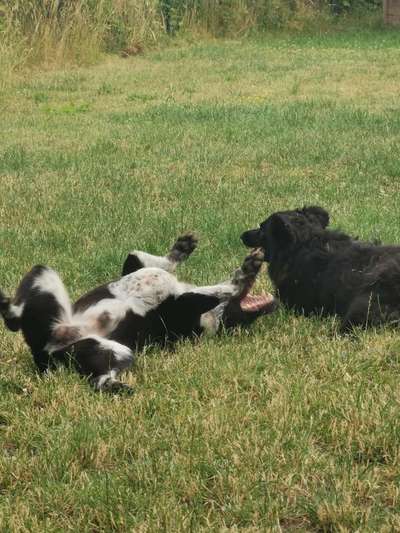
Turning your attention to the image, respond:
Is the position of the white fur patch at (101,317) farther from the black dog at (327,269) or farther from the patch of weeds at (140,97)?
the patch of weeds at (140,97)

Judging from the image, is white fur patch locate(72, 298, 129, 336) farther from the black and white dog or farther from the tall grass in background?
the tall grass in background

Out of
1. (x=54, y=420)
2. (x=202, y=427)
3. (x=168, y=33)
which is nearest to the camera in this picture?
(x=202, y=427)

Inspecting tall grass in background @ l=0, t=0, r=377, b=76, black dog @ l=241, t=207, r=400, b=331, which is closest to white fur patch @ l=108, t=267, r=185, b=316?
black dog @ l=241, t=207, r=400, b=331

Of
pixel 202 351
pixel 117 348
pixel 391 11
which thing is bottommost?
pixel 202 351

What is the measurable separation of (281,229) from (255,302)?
0.64m

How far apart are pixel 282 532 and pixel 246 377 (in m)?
1.36

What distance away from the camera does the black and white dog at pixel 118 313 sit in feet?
14.0

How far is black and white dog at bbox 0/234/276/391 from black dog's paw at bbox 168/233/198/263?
0.19m

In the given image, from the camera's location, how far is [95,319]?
15.0 feet

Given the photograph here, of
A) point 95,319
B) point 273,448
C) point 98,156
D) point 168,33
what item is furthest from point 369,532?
point 168,33

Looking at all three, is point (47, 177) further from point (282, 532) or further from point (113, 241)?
point (282, 532)

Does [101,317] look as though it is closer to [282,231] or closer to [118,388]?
[118,388]

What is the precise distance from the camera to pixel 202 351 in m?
4.57

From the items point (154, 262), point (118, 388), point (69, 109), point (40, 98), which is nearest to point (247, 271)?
point (154, 262)
